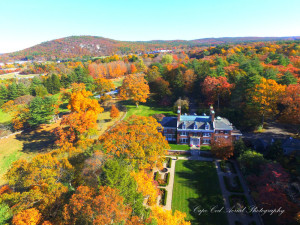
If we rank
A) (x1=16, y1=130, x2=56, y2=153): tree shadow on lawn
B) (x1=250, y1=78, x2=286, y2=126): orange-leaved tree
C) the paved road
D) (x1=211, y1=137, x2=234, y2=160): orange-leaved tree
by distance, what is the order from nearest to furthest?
the paved road, (x1=211, y1=137, x2=234, y2=160): orange-leaved tree, (x1=250, y1=78, x2=286, y2=126): orange-leaved tree, (x1=16, y1=130, x2=56, y2=153): tree shadow on lawn

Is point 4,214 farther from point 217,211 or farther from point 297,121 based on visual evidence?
point 297,121

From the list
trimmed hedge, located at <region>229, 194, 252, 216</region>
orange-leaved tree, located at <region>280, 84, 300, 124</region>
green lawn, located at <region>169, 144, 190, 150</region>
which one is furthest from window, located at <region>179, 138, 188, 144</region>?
orange-leaved tree, located at <region>280, 84, 300, 124</region>

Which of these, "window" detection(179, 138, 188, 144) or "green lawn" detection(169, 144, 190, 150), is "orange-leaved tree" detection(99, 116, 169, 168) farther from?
"window" detection(179, 138, 188, 144)

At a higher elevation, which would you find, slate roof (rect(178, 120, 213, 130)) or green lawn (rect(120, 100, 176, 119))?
slate roof (rect(178, 120, 213, 130))

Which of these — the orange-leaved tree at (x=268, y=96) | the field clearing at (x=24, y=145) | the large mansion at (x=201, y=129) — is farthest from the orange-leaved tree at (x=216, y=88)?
the field clearing at (x=24, y=145)

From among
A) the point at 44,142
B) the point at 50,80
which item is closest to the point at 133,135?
the point at 44,142

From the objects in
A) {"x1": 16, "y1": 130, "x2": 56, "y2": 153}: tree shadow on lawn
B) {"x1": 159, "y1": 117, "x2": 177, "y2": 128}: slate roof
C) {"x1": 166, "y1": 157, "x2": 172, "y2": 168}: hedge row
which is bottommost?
{"x1": 166, "y1": 157, "x2": 172, "y2": 168}: hedge row
